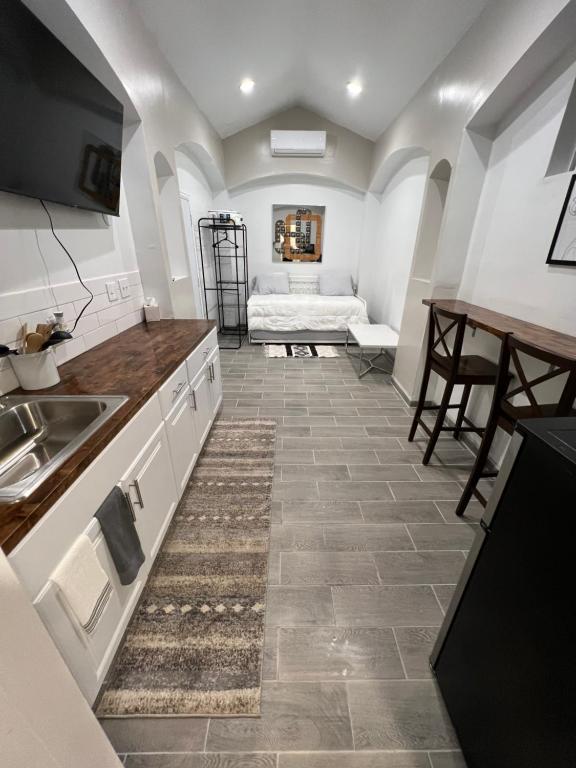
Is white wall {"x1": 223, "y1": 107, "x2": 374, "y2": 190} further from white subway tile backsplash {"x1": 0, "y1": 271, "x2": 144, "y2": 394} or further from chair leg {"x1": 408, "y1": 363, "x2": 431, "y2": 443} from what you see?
chair leg {"x1": 408, "y1": 363, "x2": 431, "y2": 443}

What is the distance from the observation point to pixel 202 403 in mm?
2158

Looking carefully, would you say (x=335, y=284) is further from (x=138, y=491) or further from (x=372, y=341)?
(x=138, y=491)

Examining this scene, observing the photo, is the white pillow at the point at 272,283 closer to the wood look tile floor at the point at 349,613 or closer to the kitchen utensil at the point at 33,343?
the wood look tile floor at the point at 349,613

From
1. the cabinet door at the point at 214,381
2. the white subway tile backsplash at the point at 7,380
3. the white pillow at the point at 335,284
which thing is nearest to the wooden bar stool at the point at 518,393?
the cabinet door at the point at 214,381

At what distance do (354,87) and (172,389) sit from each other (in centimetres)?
390

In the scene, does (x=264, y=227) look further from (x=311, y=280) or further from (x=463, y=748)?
(x=463, y=748)

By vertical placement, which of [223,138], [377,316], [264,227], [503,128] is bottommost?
[377,316]

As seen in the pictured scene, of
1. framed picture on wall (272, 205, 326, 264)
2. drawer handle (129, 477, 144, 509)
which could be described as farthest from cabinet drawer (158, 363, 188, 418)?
framed picture on wall (272, 205, 326, 264)

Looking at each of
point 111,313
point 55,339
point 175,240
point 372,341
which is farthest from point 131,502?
point 372,341

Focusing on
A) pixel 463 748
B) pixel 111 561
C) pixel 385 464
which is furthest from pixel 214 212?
pixel 463 748

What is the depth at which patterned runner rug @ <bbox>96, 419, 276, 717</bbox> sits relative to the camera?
1.08 metres

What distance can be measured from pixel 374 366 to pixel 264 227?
3.32 metres

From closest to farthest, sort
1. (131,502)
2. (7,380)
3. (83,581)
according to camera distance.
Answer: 1. (83,581)
2. (131,502)
3. (7,380)

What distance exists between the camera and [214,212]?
174 inches
